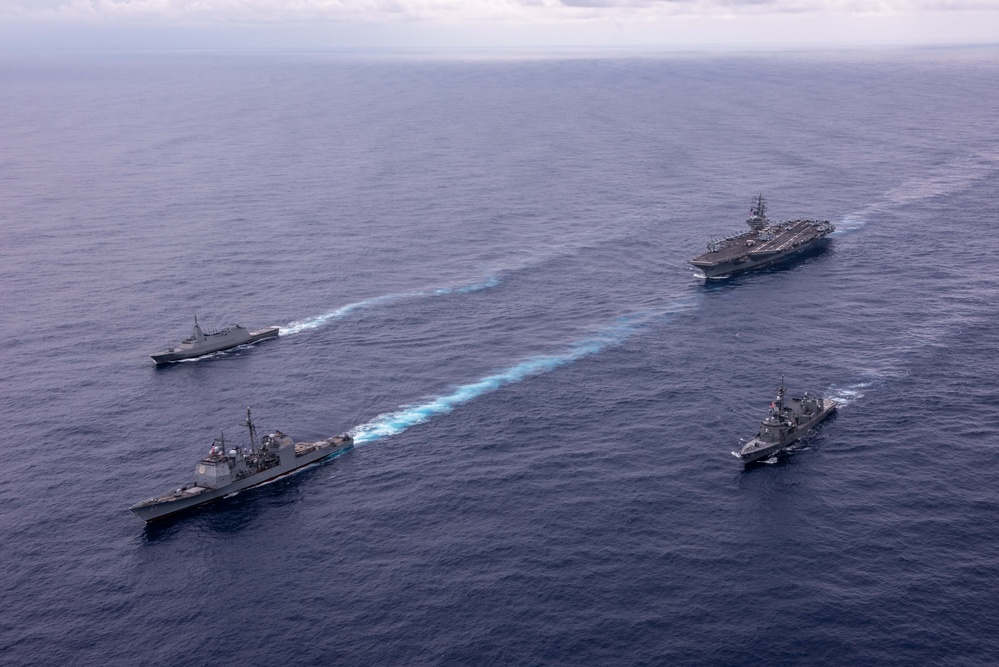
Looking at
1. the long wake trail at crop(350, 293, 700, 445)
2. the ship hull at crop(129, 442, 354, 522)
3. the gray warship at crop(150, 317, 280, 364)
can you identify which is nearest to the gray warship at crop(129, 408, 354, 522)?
the ship hull at crop(129, 442, 354, 522)

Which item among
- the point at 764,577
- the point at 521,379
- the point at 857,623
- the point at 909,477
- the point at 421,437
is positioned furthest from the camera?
the point at 521,379

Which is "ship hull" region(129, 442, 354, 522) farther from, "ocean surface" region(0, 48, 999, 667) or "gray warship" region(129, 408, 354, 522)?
"ocean surface" region(0, 48, 999, 667)

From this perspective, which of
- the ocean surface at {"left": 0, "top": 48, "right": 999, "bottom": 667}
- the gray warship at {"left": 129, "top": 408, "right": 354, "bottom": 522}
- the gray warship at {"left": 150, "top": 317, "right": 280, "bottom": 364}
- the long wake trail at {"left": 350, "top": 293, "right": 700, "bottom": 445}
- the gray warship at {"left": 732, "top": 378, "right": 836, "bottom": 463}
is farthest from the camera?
the gray warship at {"left": 150, "top": 317, "right": 280, "bottom": 364}

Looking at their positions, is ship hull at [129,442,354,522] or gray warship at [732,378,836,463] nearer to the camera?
ship hull at [129,442,354,522]

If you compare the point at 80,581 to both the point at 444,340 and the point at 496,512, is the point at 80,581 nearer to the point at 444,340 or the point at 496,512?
the point at 496,512

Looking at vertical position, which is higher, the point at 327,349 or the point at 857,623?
the point at 327,349

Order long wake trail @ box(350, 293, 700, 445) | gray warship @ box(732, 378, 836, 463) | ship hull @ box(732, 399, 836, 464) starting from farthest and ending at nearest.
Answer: long wake trail @ box(350, 293, 700, 445), gray warship @ box(732, 378, 836, 463), ship hull @ box(732, 399, 836, 464)

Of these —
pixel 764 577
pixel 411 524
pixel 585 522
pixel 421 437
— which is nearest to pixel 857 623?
pixel 764 577

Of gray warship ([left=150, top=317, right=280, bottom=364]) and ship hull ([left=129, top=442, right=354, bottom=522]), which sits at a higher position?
gray warship ([left=150, top=317, right=280, bottom=364])
